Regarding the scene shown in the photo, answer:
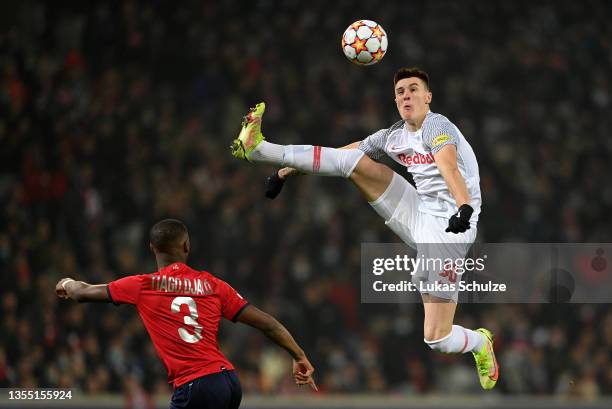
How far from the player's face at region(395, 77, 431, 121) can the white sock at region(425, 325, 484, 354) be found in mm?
1575

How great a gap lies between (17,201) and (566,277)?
8095 mm

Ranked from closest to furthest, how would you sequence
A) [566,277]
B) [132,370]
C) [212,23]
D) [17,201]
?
1. [566,277]
2. [132,370]
3. [17,201]
4. [212,23]

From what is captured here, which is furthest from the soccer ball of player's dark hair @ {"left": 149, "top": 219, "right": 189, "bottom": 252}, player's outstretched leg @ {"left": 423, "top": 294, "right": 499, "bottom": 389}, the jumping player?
player's dark hair @ {"left": 149, "top": 219, "right": 189, "bottom": 252}

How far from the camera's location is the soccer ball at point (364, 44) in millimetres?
7750

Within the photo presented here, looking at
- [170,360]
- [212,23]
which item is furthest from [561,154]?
[170,360]

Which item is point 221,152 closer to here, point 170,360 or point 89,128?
point 89,128

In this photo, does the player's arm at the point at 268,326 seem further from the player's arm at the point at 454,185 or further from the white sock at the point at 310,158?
the white sock at the point at 310,158

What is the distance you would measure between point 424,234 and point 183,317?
8.06ft

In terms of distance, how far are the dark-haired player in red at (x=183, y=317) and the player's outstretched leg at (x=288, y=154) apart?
1775 mm

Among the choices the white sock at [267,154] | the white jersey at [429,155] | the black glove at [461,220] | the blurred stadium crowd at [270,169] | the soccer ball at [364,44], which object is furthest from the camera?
the blurred stadium crowd at [270,169]

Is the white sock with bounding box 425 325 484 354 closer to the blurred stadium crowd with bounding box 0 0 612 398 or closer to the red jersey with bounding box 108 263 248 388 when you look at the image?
the red jersey with bounding box 108 263 248 388

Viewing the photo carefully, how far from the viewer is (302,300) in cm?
1340

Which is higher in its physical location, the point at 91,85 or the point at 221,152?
the point at 91,85

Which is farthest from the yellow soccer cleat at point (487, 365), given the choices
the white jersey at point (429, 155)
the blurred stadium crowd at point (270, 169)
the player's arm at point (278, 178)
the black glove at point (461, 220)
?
the blurred stadium crowd at point (270, 169)
